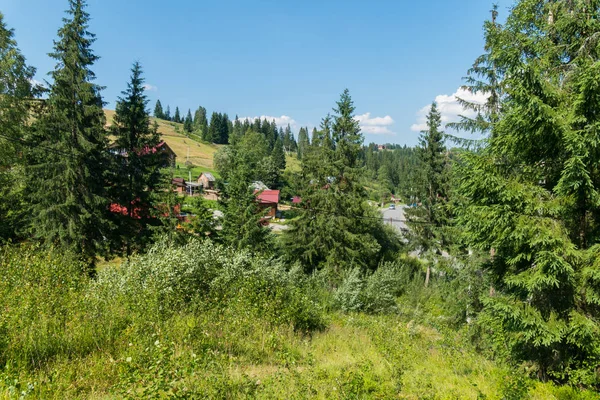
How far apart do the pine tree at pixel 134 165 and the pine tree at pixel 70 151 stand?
6.08ft

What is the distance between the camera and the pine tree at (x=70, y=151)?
45.9ft

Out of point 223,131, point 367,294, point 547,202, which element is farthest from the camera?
point 223,131

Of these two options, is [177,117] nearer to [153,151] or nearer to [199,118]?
[199,118]

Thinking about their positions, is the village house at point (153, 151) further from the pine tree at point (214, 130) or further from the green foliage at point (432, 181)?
the pine tree at point (214, 130)

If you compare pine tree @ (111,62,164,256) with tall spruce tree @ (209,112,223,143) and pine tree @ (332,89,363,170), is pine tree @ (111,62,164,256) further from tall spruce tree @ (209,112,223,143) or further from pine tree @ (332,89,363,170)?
tall spruce tree @ (209,112,223,143)

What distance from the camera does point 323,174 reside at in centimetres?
1844

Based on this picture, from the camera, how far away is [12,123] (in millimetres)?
15375

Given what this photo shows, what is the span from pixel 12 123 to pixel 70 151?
168 inches

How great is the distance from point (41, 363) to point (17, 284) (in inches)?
61.7

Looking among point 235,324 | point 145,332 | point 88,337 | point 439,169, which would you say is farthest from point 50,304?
point 439,169

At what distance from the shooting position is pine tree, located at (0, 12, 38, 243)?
15.1m

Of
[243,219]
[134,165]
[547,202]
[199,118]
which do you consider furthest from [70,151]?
[199,118]

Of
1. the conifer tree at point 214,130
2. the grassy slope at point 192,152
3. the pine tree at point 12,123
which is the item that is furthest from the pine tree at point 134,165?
the conifer tree at point 214,130

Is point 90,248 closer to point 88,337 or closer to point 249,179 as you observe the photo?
point 249,179
